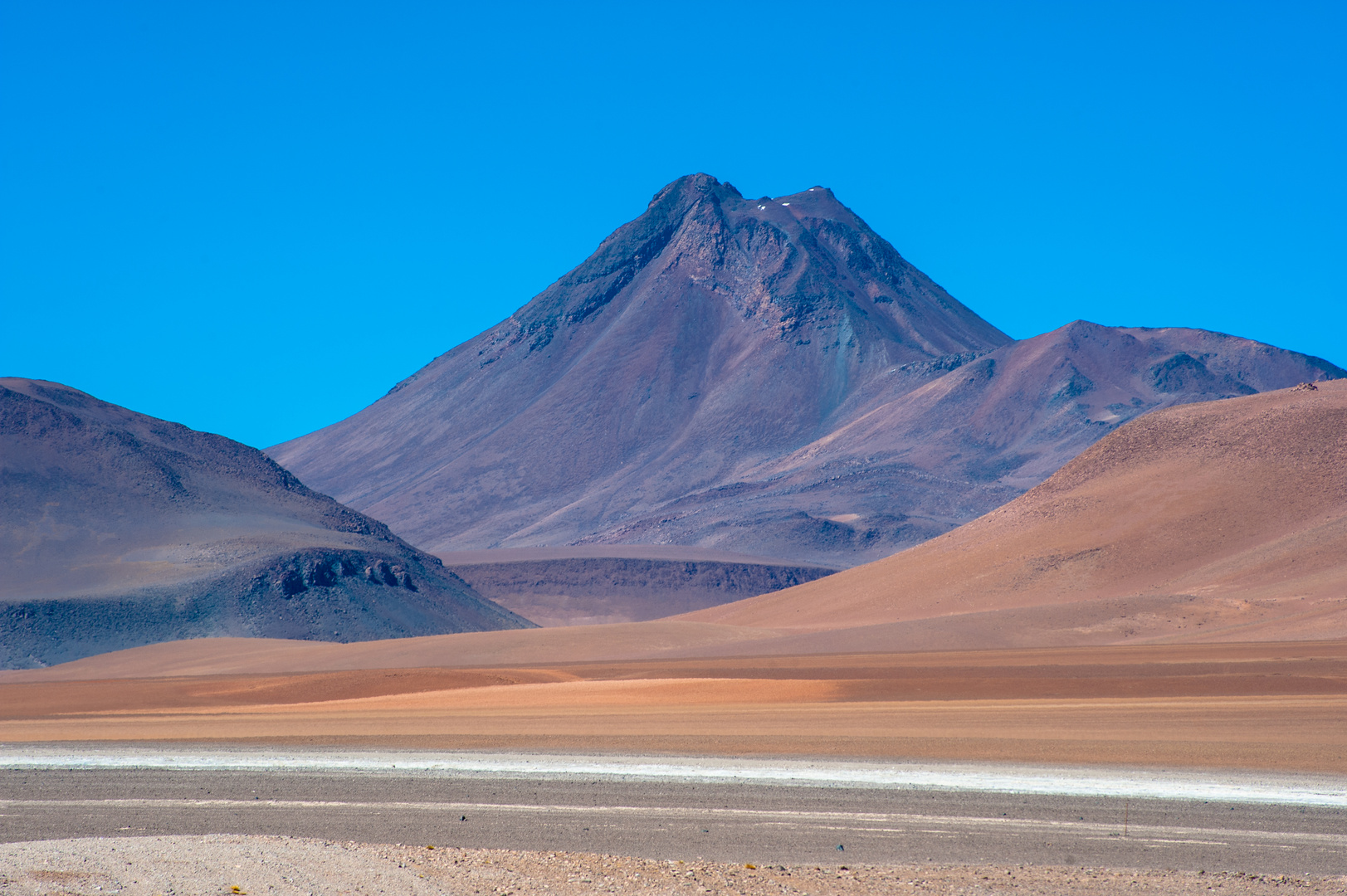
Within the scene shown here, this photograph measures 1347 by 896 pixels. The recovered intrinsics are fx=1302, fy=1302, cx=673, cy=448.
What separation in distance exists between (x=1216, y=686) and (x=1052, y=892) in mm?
24139

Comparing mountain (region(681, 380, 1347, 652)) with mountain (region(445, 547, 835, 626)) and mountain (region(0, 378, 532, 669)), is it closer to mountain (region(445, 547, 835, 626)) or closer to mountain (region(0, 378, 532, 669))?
mountain (region(0, 378, 532, 669))

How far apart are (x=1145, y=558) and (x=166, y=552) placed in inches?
2408

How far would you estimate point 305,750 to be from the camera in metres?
23.1

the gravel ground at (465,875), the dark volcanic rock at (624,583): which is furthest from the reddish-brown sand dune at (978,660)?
the dark volcanic rock at (624,583)

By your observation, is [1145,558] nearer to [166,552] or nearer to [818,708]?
[818,708]

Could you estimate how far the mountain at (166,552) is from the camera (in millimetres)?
76812

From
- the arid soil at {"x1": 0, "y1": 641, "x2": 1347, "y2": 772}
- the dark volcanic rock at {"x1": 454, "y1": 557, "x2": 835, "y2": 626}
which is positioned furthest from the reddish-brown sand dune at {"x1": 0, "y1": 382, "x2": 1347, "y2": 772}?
the dark volcanic rock at {"x1": 454, "y1": 557, "x2": 835, "y2": 626}

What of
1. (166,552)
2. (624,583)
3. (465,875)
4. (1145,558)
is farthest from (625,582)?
(465,875)

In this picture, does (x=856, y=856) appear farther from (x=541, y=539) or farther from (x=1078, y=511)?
(x=541, y=539)

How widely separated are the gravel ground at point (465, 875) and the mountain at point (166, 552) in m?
65.7

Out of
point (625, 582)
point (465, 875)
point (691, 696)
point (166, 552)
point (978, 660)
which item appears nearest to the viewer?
point (465, 875)

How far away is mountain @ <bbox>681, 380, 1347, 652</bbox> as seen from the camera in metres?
57.1

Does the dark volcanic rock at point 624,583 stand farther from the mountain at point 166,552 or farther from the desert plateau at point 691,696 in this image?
the desert plateau at point 691,696

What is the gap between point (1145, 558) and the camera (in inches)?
2795
